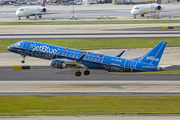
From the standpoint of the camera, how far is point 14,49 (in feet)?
200

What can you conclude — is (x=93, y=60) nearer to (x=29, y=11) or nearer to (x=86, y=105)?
(x=86, y=105)

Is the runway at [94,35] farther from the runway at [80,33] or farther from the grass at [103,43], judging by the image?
the grass at [103,43]

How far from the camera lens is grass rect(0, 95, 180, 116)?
36.5 meters

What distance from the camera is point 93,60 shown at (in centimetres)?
5372

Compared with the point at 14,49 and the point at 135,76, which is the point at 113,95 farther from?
the point at 14,49

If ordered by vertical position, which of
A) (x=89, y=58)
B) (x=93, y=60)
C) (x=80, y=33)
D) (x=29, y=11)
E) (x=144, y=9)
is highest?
(x=89, y=58)

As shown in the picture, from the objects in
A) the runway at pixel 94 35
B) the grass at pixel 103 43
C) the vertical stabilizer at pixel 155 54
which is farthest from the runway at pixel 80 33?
the vertical stabilizer at pixel 155 54

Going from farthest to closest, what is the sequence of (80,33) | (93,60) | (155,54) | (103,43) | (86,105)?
(80,33), (103,43), (93,60), (155,54), (86,105)

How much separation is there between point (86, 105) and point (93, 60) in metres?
14.9

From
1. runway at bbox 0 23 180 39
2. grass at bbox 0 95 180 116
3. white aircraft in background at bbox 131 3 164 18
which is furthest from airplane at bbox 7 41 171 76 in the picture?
white aircraft in background at bbox 131 3 164 18

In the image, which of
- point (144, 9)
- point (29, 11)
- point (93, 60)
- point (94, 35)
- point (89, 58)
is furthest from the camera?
point (144, 9)

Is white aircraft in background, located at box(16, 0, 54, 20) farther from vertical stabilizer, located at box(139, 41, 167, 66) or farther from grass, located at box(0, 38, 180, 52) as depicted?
vertical stabilizer, located at box(139, 41, 167, 66)

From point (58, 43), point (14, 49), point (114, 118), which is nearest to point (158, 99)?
point (114, 118)

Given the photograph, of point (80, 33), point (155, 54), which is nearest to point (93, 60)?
point (155, 54)
